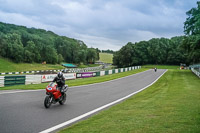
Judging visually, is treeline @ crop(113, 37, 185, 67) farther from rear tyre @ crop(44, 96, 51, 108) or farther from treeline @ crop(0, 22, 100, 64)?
rear tyre @ crop(44, 96, 51, 108)

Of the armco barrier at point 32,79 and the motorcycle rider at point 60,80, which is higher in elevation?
the motorcycle rider at point 60,80

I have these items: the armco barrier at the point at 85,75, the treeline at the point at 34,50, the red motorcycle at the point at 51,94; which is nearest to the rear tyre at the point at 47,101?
the red motorcycle at the point at 51,94

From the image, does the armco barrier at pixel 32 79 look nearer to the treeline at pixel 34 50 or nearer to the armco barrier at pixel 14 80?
the armco barrier at pixel 14 80

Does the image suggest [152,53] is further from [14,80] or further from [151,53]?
[14,80]

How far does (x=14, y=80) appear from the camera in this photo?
20.6m

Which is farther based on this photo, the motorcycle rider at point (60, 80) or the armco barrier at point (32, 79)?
the armco barrier at point (32, 79)

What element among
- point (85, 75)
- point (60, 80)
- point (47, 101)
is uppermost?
point (60, 80)

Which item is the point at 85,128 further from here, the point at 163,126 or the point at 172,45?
the point at 172,45

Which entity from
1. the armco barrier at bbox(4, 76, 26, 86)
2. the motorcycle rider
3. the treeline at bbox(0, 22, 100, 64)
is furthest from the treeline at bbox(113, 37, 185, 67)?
the motorcycle rider

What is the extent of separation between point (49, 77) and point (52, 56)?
83.9m

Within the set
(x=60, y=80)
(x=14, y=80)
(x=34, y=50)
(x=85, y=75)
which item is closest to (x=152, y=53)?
(x=34, y=50)

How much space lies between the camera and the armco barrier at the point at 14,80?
773 inches

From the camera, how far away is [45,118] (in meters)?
7.42

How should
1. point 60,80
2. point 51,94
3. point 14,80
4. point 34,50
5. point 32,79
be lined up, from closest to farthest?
point 51,94 < point 60,80 < point 14,80 < point 32,79 < point 34,50
